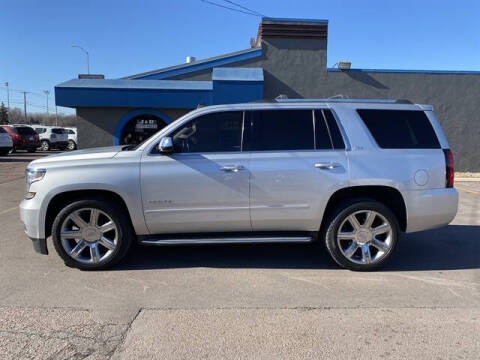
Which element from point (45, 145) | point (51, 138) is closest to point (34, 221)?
point (51, 138)

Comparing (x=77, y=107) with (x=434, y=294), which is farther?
(x=77, y=107)

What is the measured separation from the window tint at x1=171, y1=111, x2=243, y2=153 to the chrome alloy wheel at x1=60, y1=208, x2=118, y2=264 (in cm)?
123

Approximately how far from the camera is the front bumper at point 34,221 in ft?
14.7

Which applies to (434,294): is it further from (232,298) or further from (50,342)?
(50,342)

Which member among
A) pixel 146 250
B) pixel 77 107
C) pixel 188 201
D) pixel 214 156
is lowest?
pixel 146 250

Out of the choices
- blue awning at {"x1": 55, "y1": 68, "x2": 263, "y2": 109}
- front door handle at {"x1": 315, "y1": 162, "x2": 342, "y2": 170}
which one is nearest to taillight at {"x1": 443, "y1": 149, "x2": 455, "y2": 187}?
front door handle at {"x1": 315, "y1": 162, "x2": 342, "y2": 170}

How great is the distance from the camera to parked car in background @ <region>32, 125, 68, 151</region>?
87.9 feet

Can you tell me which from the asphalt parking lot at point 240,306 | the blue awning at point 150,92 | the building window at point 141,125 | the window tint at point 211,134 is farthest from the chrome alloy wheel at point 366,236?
the building window at point 141,125

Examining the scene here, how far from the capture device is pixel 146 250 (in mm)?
5469

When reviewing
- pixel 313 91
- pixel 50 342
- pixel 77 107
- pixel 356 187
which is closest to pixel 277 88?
pixel 313 91

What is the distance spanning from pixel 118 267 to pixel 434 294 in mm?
3521

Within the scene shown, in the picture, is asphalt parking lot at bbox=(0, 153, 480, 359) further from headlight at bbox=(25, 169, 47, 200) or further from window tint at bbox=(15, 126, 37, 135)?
window tint at bbox=(15, 126, 37, 135)

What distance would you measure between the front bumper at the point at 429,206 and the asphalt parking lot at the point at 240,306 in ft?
1.92

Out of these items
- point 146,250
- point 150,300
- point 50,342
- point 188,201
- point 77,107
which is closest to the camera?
point 50,342
